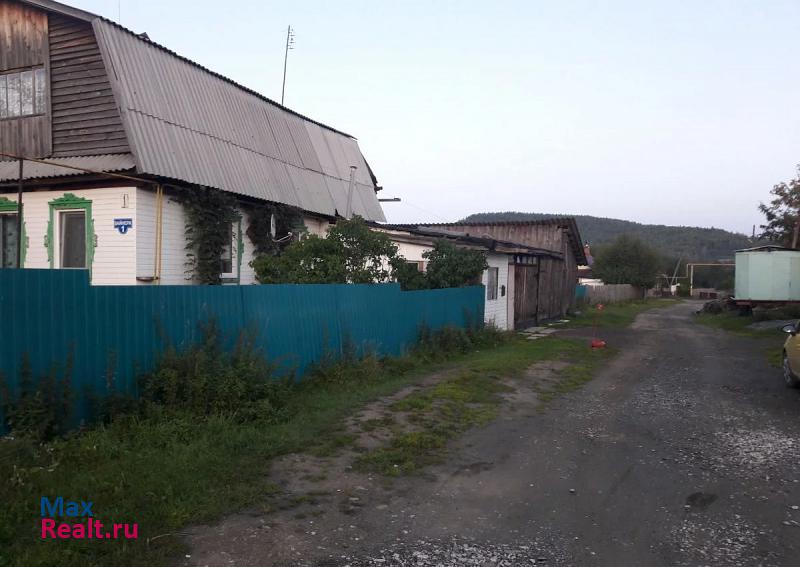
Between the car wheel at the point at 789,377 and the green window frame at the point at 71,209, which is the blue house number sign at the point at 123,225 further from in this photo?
the car wheel at the point at 789,377

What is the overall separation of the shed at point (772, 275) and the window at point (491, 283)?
14.9m

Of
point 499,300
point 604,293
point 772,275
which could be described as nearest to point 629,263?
point 604,293

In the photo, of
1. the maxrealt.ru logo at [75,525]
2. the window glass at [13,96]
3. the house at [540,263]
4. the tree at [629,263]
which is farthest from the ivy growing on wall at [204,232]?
→ the tree at [629,263]

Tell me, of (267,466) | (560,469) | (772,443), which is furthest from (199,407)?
(772,443)

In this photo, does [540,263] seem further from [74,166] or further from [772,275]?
[74,166]

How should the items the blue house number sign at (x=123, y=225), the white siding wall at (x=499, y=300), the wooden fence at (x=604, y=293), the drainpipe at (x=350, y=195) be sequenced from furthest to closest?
the wooden fence at (x=604, y=293)
the white siding wall at (x=499, y=300)
the drainpipe at (x=350, y=195)
the blue house number sign at (x=123, y=225)

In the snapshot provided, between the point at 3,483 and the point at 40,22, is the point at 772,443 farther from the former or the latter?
the point at 40,22

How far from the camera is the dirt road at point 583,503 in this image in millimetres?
4094

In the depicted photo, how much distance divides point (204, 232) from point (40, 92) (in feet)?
14.5

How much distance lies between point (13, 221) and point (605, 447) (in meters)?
12.2

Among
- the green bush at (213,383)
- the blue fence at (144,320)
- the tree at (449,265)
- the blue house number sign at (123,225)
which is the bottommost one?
the green bush at (213,383)

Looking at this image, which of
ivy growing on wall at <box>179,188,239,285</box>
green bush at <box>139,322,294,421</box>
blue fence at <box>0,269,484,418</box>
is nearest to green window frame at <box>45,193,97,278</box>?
ivy growing on wall at <box>179,188,239,285</box>

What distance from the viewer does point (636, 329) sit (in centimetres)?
2383

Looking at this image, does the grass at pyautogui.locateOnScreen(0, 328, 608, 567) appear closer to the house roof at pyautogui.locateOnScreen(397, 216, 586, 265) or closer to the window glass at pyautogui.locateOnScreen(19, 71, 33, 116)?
the window glass at pyautogui.locateOnScreen(19, 71, 33, 116)
